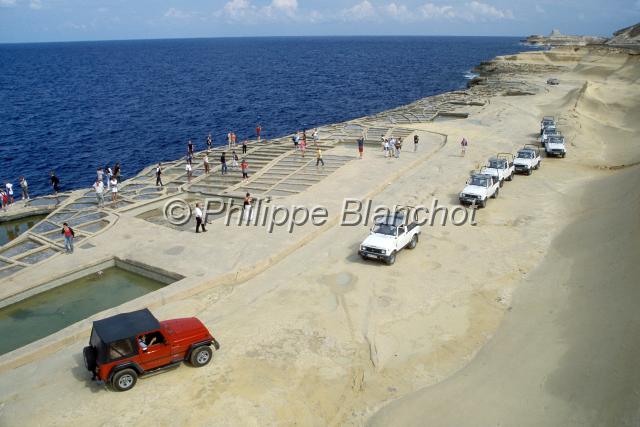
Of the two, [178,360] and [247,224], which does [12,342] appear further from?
[247,224]

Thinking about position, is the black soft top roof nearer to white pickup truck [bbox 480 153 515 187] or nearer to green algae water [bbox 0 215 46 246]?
green algae water [bbox 0 215 46 246]

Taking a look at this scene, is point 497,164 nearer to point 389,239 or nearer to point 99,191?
point 389,239

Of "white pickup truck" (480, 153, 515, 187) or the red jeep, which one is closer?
the red jeep

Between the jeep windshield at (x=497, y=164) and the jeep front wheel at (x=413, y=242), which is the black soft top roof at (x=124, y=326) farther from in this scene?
the jeep windshield at (x=497, y=164)

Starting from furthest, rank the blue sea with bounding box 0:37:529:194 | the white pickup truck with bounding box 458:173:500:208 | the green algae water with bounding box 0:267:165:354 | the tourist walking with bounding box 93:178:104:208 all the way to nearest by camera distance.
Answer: the blue sea with bounding box 0:37:529:194
the tourist walking with bounding box 93:178:104:208
the white pickup truck with bounding box 458:173:500:208
the green algae water with bounding box 0:267:165:354

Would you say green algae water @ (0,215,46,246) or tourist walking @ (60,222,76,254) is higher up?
tourist walking @ (60,222,76,254)

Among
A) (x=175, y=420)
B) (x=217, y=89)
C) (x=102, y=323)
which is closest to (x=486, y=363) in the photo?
(x=175, y=420)

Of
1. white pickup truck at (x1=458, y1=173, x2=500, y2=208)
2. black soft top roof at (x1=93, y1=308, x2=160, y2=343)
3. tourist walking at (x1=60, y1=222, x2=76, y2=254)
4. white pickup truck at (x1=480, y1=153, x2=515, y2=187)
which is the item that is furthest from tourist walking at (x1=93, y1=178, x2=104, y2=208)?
white pickup truck at (x1=480, y1=153, x2=515, y2=187)
